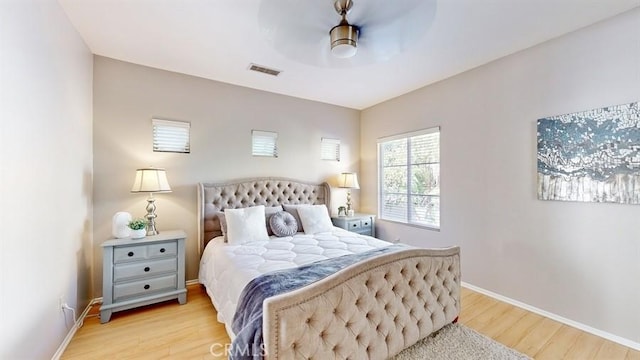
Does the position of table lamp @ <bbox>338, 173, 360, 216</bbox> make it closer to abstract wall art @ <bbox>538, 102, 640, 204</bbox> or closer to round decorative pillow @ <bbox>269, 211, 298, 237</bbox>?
round decorative pillow @ <bbox>269, 211, 298, 237</bbox>

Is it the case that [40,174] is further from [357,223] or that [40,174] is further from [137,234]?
[357,223]

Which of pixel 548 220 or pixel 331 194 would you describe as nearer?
pixel 548 220

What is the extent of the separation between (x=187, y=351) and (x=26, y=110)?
1.98 metres

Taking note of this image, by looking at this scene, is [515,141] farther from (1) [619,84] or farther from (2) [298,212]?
(2) [298,212]

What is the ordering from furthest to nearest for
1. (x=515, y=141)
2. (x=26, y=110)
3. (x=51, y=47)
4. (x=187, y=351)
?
(x=515, y=141) < (x=187, y=351) < (x=51, y=47) < (x=26, y=110)

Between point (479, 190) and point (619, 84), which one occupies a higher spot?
point (619, 84)

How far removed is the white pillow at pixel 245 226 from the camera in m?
2.88

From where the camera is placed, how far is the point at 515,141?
110 inches

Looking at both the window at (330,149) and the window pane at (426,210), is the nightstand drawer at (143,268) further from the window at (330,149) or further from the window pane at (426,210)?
the window pane at (426,210)

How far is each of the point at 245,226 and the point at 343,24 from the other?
87.5 inches

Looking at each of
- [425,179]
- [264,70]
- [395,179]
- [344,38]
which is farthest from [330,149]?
[344,38]

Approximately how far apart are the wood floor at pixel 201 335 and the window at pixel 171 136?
1.79 m

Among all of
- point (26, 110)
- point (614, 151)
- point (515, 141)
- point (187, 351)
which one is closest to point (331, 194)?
point (515, 141)

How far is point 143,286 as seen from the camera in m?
2.63
